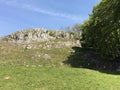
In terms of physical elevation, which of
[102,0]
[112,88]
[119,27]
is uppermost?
[102,0]

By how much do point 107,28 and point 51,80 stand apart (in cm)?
2317

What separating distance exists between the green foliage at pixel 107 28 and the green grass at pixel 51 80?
16.5 metres

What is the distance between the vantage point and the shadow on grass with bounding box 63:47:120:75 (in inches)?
2178

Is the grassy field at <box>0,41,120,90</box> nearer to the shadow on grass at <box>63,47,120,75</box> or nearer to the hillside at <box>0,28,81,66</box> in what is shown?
the hillside at <box>0,28,81,66</box>

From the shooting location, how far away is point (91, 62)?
190ft

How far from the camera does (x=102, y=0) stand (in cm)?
5875

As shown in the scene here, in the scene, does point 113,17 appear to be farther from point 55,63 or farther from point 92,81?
point 92,81

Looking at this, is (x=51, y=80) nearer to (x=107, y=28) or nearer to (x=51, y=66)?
(x=51, y=66)

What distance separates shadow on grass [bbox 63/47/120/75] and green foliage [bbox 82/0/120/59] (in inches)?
70.5

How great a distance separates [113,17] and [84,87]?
81.4 feet

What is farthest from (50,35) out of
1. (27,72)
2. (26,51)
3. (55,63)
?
(27,72)

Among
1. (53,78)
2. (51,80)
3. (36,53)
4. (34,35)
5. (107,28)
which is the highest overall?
(34,35)

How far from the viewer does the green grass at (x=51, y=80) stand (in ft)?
105

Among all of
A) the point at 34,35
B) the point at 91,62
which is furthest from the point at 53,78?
the point at 34,35
